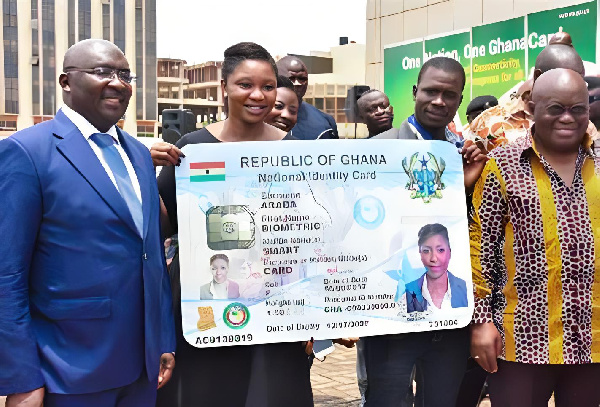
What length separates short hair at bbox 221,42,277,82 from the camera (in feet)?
10.5

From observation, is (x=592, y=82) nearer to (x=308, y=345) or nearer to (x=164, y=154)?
(x=308, y=345)

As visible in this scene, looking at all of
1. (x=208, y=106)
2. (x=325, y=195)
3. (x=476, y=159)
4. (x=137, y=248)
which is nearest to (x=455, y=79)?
(x=476, y=159)

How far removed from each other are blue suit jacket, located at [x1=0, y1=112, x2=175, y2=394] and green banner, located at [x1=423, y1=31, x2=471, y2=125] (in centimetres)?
1042

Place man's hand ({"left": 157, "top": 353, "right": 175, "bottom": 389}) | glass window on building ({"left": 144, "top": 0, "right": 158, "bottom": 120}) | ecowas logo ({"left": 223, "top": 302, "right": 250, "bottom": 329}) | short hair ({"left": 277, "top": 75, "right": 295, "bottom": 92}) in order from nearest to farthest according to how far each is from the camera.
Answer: man's hand ({"left": 157, "top": 353, "right": 175, "bottom": 389})
ecowas logo ({"left": 223, "top": 302, "right": 250, "bottom": 329})
short hair ({"left": 277, "top": 75, "right": 295, "bottom": 92})
glass window on building ({"left": 144, "top": 0, "right": 158, "bottom": 120})

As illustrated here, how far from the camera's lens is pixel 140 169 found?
2.86 m

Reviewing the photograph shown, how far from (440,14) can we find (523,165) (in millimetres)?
11850

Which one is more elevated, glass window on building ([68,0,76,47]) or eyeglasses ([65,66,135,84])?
glass window on building ([68,0,76,47])

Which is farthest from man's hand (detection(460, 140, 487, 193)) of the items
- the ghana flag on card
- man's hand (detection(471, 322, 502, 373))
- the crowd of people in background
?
the ghana flag on card

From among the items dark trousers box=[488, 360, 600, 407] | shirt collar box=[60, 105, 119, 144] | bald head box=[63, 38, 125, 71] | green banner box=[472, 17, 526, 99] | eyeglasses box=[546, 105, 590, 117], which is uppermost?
green banner box=[472, 17, 526, 99]

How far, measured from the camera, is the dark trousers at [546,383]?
123 inches

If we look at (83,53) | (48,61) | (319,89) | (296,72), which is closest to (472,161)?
(83,53)

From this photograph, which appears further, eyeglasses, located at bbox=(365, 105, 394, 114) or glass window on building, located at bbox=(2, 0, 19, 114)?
glass window on building, located at bbox=(2, 0, 19, 114)

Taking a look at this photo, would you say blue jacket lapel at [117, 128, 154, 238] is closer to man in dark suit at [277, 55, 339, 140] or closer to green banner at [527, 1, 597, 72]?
man in dark suit at [277, 55, 339, 140]

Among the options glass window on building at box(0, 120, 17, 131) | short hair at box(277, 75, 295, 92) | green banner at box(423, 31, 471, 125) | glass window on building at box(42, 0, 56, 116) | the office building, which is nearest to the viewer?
short hair at box(277, 75, 295, 92)
